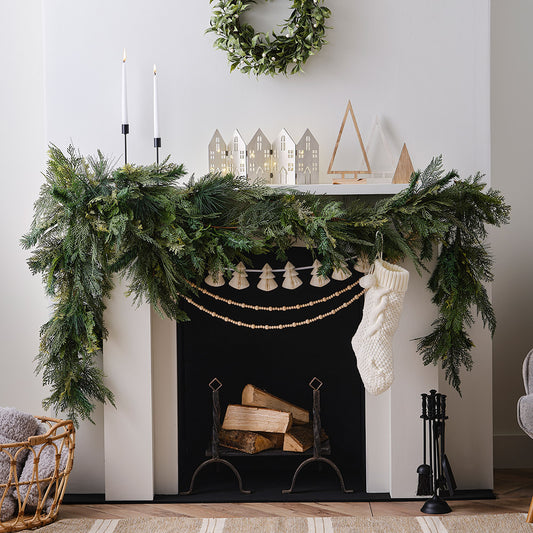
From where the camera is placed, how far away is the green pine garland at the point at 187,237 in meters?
2.25

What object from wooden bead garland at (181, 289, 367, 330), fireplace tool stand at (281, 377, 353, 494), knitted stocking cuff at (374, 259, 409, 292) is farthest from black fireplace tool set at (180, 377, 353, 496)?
knitted stocking cuff at (374, 259, 409, 292)

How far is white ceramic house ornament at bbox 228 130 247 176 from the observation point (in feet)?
8.26

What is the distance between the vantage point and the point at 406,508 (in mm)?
2408

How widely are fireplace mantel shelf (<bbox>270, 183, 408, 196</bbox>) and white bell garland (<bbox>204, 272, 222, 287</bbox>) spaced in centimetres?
41

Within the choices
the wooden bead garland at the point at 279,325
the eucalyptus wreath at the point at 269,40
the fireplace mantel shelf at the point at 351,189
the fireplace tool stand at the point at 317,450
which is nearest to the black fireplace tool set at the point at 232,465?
the fireplace tool stand at the point at 317,450

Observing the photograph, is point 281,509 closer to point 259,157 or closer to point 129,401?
point 129,401

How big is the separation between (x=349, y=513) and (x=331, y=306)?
0.76 meters

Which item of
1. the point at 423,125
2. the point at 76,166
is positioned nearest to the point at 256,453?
the point at 76,166

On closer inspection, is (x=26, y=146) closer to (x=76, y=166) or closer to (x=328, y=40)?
(x=76, y=166)

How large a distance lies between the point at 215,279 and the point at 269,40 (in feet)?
3.11

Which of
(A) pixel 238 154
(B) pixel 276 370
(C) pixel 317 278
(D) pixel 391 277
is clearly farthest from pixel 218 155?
(B) pixel 276 370

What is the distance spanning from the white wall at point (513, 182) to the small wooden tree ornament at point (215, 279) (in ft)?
4.20

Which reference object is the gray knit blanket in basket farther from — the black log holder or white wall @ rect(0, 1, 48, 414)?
the black log holder

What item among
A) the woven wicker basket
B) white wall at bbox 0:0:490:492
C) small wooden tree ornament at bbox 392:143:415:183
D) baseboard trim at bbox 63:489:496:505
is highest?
white wall at bbox 0:0:490:492
